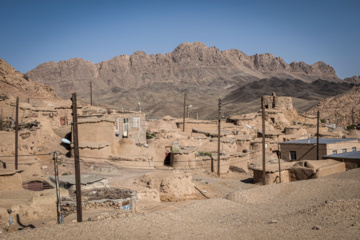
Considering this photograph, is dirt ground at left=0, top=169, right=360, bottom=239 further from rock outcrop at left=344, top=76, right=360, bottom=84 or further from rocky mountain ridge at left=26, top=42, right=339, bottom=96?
rock outcrop at left=344, top=76, right=360, bottom=84

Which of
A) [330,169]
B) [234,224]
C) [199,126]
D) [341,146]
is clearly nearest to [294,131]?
[341,146]

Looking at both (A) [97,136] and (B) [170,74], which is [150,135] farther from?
(B) [170,74]

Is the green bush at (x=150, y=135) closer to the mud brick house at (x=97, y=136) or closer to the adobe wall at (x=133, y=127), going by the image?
the adobe wall at (x=133, y=127)

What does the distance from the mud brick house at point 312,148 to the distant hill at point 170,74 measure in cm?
6663

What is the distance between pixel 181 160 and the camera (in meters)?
23.7

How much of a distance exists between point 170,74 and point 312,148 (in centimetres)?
12221

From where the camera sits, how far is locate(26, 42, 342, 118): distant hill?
117938 millimetres

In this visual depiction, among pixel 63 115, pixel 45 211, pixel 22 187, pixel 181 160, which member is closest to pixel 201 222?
pixel 45 211

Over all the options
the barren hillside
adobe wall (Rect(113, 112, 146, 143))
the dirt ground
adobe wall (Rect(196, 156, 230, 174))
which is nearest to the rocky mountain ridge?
the barren hillside

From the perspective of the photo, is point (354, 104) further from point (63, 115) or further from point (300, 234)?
point (300, 234)

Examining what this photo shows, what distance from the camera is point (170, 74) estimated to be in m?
147

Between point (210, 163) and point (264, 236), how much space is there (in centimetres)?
1645

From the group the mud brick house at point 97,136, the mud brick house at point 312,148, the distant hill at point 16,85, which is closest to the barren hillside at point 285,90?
the distant hill at point 16,85

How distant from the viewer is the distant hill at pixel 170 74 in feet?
387
